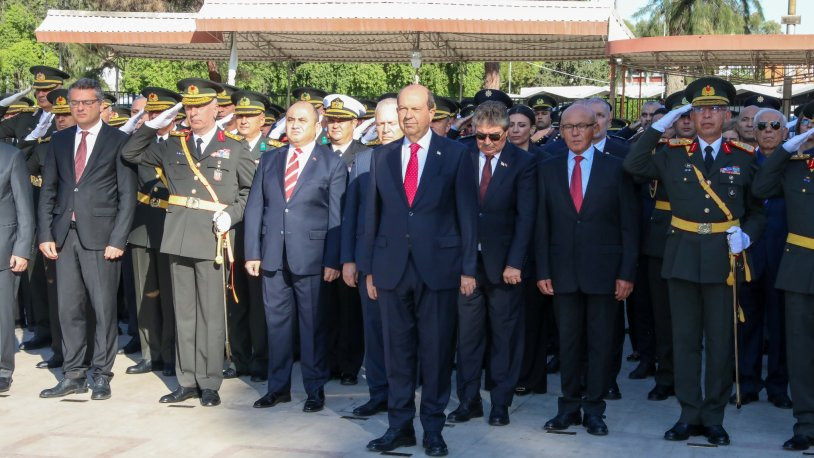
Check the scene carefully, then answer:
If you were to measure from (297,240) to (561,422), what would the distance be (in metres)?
2.05

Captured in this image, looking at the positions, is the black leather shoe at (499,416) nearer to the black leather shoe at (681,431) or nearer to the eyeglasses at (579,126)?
the black leather shoe at (681,431)

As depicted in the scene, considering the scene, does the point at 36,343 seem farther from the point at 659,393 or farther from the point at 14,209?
the point at 659,393

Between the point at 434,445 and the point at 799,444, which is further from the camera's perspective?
the point at 799,444

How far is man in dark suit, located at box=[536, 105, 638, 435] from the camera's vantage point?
20.8 feet

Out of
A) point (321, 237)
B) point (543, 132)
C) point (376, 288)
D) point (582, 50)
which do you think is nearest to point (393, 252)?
point (376, 288)

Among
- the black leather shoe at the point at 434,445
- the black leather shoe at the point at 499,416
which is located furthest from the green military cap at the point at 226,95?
the black leather shoe at the point at 434,445

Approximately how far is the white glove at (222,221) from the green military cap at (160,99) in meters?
0.99

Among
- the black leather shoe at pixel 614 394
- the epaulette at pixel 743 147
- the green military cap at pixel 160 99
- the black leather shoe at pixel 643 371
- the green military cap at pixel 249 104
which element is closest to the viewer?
the epaulette at pixel 743 147

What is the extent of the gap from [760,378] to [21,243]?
518cm

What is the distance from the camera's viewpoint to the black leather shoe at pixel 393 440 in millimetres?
5871

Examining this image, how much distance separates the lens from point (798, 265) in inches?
238

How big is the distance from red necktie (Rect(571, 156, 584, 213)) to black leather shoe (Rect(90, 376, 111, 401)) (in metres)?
3.39

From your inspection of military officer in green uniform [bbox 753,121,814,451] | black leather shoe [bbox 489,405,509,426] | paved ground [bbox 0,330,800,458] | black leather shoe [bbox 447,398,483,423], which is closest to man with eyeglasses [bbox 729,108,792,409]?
paved ground [bbox 0,330,800,458]

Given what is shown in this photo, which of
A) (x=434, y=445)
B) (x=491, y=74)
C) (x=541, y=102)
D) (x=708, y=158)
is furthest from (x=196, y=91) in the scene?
(x=491, y=74)
